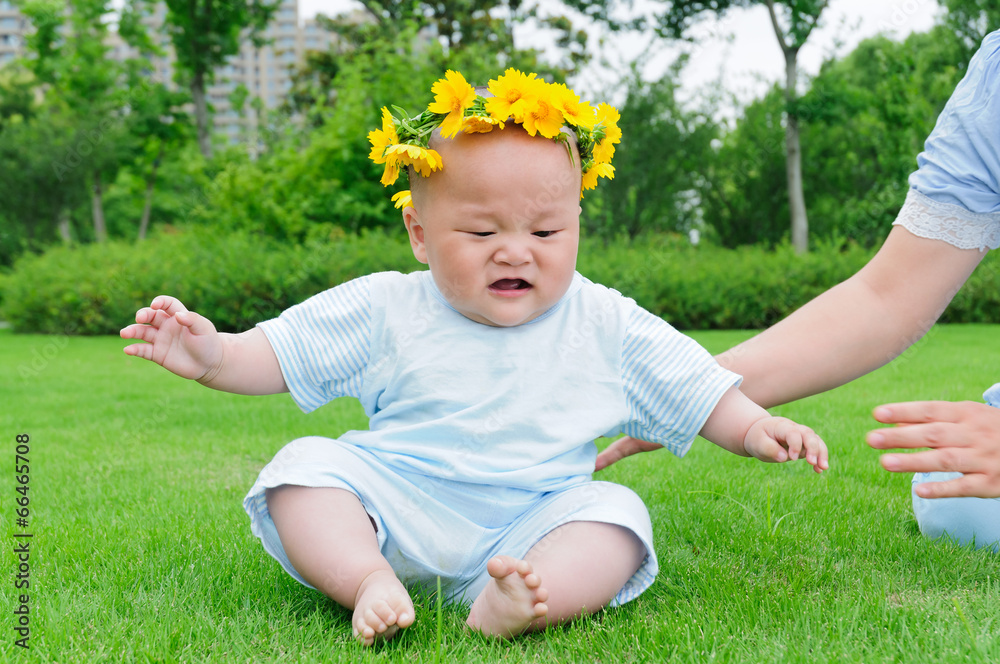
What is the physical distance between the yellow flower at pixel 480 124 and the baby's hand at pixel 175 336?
72 cm

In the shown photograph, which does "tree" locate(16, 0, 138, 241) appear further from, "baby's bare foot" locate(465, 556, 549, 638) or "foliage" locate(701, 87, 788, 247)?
"baby's bare foot" locate(465, 556, 549, 638)

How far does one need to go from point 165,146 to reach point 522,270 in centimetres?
2511

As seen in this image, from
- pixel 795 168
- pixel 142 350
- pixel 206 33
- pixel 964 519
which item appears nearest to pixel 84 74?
pixel 206 33

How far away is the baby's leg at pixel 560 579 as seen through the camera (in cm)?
152

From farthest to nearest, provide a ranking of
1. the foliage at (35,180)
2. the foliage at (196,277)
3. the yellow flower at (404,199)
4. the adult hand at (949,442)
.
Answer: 1. the foliage at (35,180)
2. the foliage at (196,277)
3. the yellow flower at (404,199)
4. the adult hand at (949,442)

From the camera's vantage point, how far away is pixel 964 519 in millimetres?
2174

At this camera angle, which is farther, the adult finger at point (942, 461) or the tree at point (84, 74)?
the tree at point (84, 74)

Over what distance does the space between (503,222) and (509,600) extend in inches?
31.9

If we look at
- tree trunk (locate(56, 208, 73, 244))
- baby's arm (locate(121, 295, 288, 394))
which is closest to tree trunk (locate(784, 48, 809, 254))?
baby's arm (locate(121, 295, 288, 394))

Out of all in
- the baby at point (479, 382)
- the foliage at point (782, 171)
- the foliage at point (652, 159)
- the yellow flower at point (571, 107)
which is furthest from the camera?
the foliage at point (652, 159)

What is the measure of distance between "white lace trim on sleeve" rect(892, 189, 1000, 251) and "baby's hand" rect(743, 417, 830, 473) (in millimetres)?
783

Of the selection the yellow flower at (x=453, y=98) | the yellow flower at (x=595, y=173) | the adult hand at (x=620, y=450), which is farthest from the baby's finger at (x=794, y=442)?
the yellow flower at (x=453, y=98)

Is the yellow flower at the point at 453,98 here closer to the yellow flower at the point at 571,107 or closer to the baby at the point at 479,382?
the baby at the point at 479,382

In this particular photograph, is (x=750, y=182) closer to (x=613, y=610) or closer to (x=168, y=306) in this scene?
(x=613, y=610)
